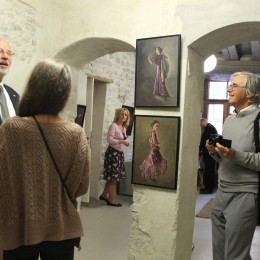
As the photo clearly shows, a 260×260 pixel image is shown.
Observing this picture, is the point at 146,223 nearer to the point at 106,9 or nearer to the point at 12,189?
the point at 12,189

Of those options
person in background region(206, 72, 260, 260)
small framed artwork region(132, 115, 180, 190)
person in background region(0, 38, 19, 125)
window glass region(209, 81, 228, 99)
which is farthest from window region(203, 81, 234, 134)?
person in background region(0, 38, 19, 125)

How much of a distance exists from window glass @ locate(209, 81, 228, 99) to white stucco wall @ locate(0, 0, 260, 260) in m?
5.78

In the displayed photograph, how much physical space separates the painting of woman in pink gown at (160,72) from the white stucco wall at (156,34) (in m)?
0.14

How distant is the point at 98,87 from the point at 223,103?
406 centimetres

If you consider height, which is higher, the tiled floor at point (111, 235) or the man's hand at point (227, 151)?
the man's hand at point (227, 151)

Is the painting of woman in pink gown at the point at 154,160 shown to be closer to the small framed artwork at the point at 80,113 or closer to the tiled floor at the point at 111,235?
the tiled floor at the point at 111,235

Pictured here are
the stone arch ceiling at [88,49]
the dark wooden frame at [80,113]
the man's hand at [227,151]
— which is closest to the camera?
the man's hand at [227,151]

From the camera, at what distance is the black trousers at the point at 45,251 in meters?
1.54

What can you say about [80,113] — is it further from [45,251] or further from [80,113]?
[45,251]

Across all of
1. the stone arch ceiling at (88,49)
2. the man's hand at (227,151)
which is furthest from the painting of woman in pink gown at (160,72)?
the man's hand at (227,151)

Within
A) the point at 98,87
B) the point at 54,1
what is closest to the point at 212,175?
the point at 98,87

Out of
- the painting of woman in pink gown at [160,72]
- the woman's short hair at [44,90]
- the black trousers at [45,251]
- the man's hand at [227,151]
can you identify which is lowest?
the black trousers at [45,251]

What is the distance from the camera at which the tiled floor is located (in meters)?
3.35

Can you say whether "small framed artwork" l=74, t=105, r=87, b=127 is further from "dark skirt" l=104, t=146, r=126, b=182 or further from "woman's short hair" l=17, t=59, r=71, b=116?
"woman's short hair" l=17, t=59, r=71, b=116
